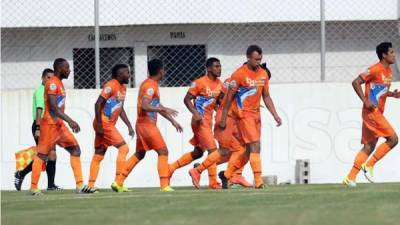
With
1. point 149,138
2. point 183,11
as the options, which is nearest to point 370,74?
point 149,138

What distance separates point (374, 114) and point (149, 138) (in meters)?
3.07

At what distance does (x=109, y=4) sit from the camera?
25484 millimetres

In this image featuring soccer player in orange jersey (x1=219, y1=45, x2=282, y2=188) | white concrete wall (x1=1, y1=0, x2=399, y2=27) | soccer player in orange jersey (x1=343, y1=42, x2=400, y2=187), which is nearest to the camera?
soccer player in orange jersey (x1=219, y1=45, x2=282, y2=188)

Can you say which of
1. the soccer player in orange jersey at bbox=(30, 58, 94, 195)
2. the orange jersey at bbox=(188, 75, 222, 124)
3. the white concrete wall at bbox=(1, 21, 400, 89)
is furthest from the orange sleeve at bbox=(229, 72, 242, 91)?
the white concrete wall at bbox=(1, 21, 400, 89)

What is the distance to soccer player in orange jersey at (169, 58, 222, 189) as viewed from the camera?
1978 cm

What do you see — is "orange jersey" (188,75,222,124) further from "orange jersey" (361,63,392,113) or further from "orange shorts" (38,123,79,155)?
"orange shorts" (38,123,79,155)

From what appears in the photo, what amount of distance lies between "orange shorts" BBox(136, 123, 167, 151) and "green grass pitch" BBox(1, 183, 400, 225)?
1782 millimetres

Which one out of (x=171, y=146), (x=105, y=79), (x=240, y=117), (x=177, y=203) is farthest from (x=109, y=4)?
(x=177, y=203)

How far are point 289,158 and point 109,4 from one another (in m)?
4.71

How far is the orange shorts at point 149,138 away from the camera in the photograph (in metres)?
18.6

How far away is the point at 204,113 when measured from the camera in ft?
66.1

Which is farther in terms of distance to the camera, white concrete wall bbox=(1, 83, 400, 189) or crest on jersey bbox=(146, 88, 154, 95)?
white concrete wall bbox=(1, 83, 400, 189)

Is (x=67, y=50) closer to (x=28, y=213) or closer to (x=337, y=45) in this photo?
(x=337, y=45)

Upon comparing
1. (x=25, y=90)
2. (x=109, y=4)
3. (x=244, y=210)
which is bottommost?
(x=244, y=210)
